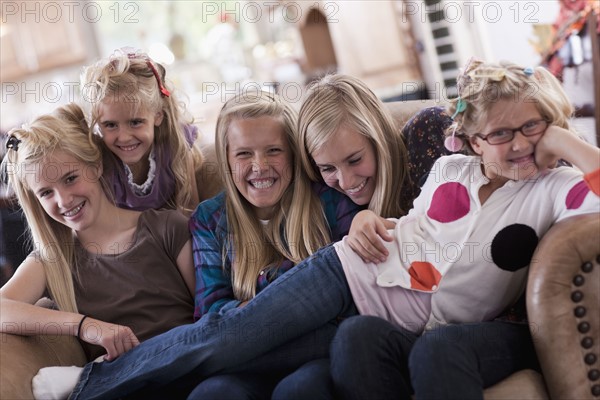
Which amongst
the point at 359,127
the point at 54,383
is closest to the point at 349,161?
the point at 359,127

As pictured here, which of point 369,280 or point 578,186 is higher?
point 578,186

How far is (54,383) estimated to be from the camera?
1580mm

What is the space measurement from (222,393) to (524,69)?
87 cm

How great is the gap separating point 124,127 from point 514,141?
3.42ft

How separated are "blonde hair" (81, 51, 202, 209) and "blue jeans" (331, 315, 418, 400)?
823mm

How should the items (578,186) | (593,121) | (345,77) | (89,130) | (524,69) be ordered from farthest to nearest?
(593,121)
(89,130)
(345,77)
(524,69)
(578,186)

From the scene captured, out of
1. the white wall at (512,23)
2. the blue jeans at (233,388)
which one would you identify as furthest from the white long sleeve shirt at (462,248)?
the white wall at (512,23)

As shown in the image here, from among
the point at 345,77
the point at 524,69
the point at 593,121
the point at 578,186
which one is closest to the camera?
the point at 578,186

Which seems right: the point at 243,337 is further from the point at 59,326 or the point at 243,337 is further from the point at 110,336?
the point at 59,326

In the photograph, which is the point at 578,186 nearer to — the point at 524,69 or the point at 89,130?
the point at 524,69

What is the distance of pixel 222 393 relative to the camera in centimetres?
142

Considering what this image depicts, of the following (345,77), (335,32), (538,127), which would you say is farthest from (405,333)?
(335,32)

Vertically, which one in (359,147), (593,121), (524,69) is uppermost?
(524,69)

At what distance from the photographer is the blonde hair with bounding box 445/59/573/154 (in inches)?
56.4
